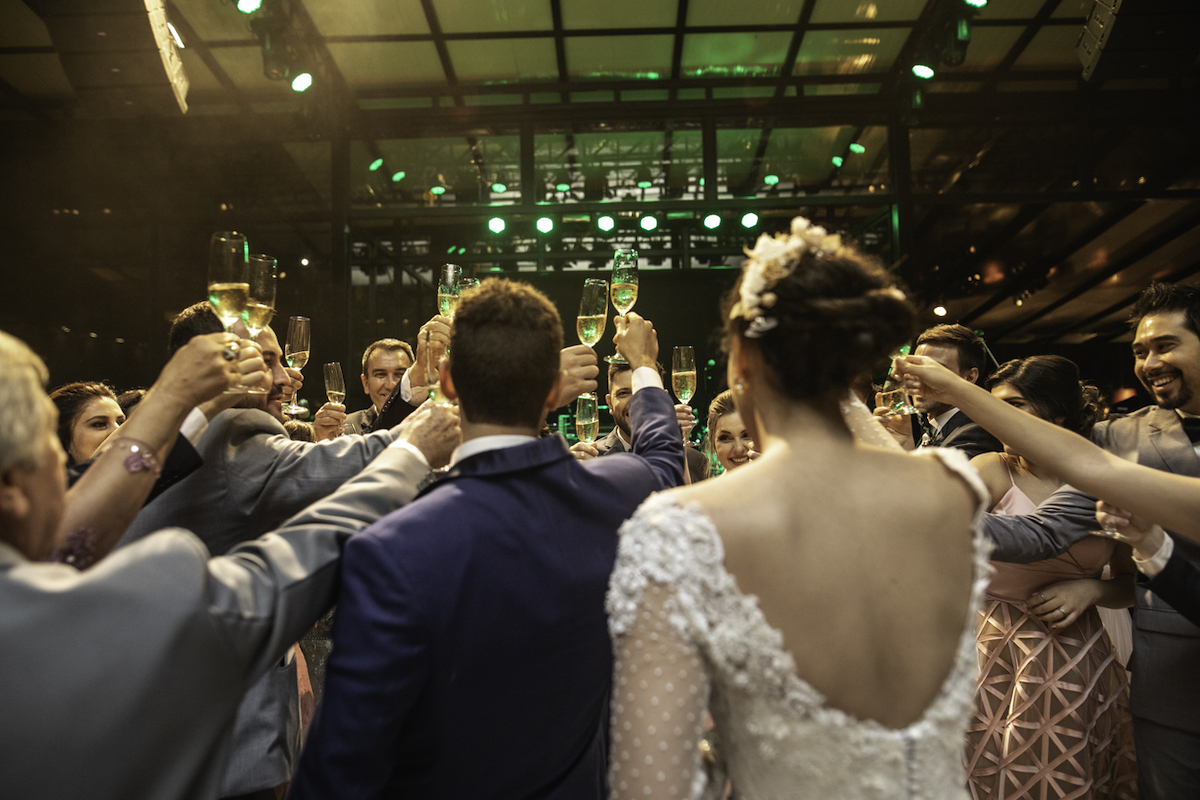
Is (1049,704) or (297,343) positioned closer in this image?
(1049,704)

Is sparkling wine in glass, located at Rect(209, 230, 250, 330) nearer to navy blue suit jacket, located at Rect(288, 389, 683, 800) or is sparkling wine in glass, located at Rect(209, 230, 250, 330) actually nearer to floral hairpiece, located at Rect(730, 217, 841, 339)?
navy blue suit jacket, located at Rect(288, 389, 683, 800)

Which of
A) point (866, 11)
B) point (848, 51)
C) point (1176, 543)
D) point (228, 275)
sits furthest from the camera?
point (848, 51)

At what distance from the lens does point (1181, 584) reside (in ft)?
5.84

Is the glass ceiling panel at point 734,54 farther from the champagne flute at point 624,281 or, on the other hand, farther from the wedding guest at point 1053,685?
the wedding guest at point 1053,685

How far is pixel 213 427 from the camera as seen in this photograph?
6.17ft

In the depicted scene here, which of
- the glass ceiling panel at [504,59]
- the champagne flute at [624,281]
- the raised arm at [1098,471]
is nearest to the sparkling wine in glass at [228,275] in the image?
the champagne flute at [624,281]

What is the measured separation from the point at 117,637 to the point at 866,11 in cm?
634

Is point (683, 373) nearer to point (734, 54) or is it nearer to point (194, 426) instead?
point (194, 426)

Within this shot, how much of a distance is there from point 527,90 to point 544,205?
996mm

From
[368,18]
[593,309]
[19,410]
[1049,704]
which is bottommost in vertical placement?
[1049,704]

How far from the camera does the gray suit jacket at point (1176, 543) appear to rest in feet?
6.92

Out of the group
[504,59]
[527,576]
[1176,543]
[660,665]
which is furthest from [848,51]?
[660,665]

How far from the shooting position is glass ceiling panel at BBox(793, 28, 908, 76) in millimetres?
6090

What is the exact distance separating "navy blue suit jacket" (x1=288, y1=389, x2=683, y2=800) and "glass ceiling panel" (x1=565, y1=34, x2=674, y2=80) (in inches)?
216
